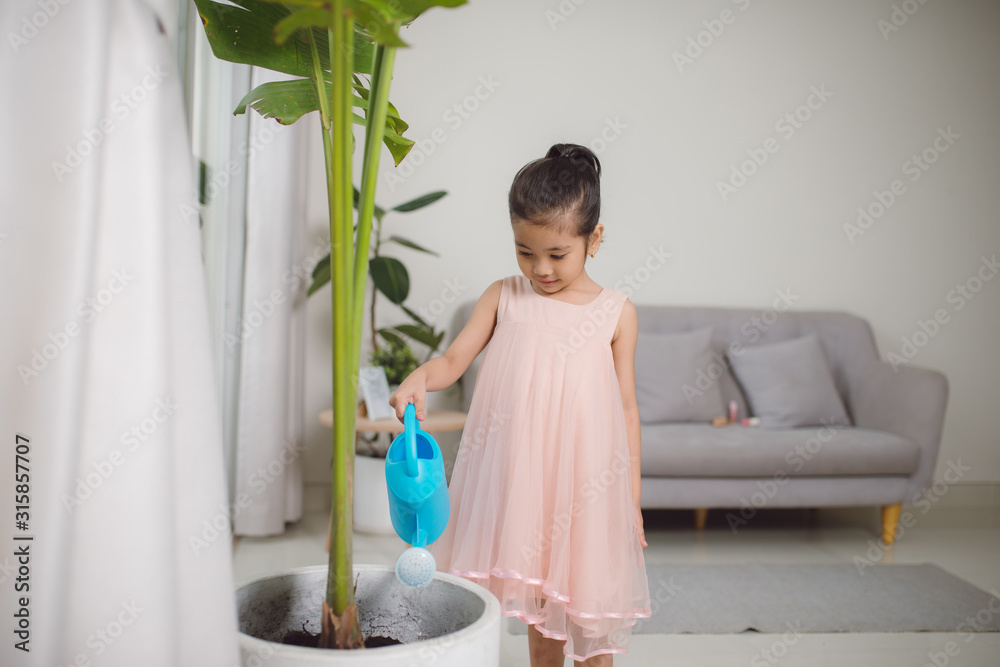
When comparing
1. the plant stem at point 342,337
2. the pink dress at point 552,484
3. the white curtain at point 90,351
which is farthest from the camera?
the pink dress at point 552,484

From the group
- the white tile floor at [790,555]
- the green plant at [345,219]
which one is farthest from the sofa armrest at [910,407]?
the green plant at [345,219]

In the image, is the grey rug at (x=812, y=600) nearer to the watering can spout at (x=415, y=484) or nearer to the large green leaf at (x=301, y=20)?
the watering can spout at (x=415, y=484)

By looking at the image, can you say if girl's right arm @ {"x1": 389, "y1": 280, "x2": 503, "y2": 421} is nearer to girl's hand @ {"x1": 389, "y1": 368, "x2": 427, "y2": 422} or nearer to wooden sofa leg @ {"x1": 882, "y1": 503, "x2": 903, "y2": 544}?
girl's hand @ {"x1": 389, "y1": 368, "x2": 427, "y2": 422}

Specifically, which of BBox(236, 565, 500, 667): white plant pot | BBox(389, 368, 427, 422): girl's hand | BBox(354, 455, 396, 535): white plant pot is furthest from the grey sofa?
BBox(236, 565, 500, 667): white plant pot

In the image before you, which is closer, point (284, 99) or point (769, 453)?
point (284, 99)

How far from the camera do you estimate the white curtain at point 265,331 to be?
2.48m

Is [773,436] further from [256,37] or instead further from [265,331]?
[256,37]

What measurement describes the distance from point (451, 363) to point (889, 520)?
2294mm

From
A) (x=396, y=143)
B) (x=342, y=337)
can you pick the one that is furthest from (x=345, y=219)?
(x=396, y=143)

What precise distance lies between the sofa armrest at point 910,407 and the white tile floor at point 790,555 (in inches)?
13.0

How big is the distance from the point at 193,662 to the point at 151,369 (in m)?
0.23

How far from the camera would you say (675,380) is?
113 inches

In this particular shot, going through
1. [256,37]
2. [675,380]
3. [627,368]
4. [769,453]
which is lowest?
[769,453]

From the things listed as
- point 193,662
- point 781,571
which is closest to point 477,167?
point 781,571
